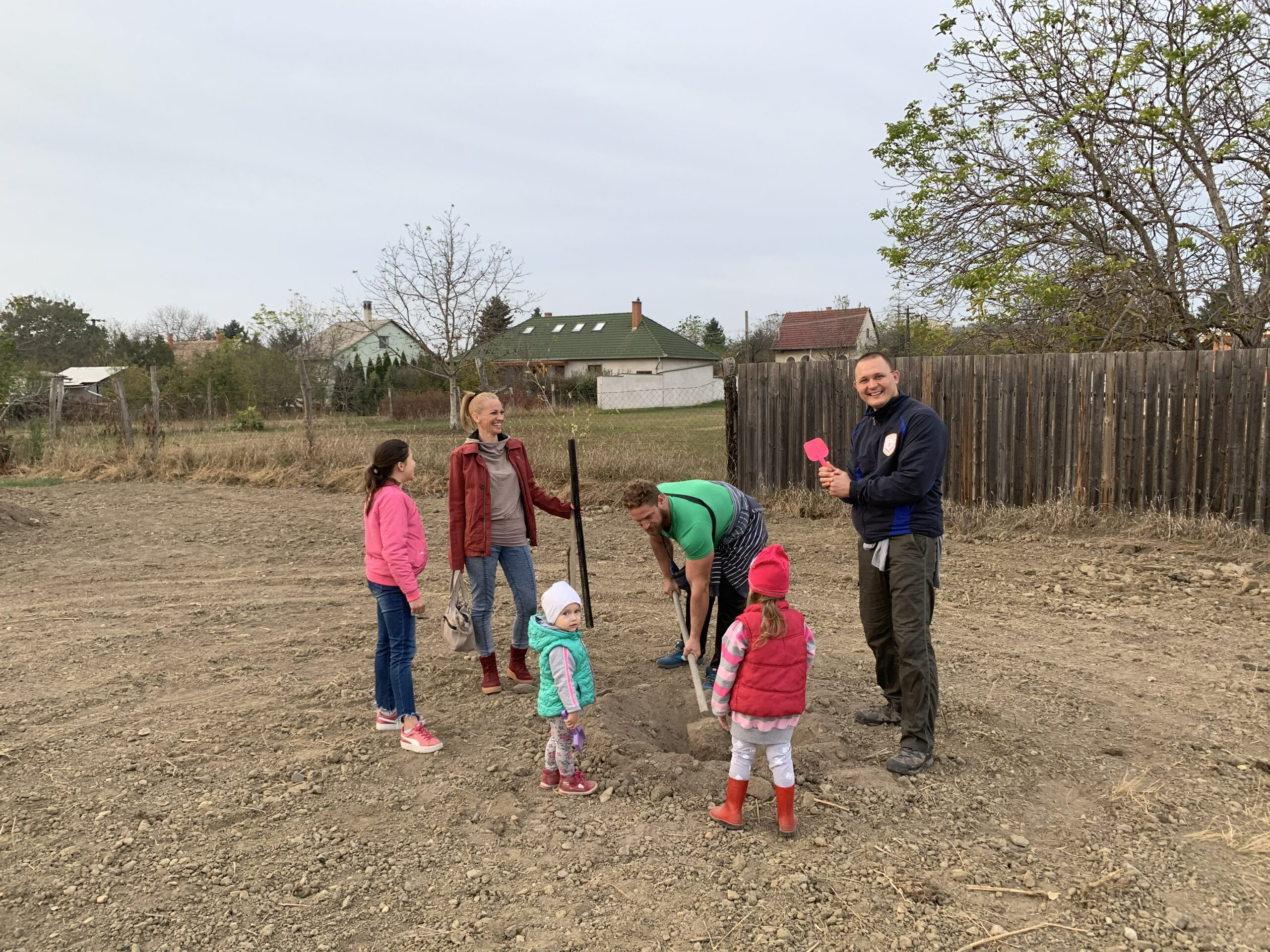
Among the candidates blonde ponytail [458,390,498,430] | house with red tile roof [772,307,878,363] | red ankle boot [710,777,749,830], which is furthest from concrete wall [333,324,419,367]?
red ankle boot [710,777,749,830]

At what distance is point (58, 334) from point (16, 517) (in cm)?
4076

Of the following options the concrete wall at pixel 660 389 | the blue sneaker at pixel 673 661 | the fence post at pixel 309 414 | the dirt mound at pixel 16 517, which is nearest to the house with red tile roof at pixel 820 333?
the concrete wall at pixel 660 389

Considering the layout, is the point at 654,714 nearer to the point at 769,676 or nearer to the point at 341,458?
the point at 769,676

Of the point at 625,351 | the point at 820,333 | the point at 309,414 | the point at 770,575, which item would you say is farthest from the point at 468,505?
the point at 820,333

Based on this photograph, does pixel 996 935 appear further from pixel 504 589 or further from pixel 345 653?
pixel 504 589

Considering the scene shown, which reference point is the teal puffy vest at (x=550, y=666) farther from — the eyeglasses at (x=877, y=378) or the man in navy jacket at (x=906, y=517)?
the eyeglasses at (x=877, y=378)

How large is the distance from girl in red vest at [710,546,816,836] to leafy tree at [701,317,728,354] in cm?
5747

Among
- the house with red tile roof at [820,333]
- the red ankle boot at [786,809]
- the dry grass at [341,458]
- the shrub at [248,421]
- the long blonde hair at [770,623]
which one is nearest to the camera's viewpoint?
the long blonde hair at [770,623]

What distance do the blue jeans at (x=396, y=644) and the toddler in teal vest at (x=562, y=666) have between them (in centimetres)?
81

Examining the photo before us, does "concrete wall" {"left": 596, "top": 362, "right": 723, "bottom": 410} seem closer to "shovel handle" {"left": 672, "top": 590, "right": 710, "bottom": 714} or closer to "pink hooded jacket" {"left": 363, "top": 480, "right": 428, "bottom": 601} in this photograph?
"shovel handle" {"left": 672, "top": 590, "right": 710, "bottom": 714}

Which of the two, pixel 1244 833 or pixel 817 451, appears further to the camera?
pixel 817 451

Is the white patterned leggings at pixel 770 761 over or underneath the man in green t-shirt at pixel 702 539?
underneath

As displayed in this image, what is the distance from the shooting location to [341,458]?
13.5 metres

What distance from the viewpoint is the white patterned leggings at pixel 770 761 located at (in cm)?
321
